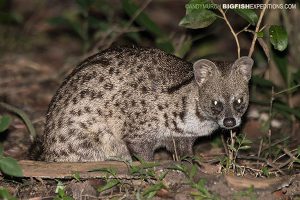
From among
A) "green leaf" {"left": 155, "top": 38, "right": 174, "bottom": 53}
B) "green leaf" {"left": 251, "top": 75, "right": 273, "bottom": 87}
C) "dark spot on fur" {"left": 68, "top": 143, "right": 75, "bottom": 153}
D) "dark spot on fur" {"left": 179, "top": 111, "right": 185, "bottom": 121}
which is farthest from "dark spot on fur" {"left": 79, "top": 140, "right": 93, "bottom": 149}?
"green leaf" {"left": 251, "top": 75, "right": 273, "bottom": 87}

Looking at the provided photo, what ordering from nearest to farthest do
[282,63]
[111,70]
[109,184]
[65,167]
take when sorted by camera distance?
[109,184]
[65,167]
[111,70]
[282,63]

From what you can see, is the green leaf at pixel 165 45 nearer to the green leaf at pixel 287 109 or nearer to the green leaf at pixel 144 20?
the green leaf at pixel 144 20

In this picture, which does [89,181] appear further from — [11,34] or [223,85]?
[11,34]

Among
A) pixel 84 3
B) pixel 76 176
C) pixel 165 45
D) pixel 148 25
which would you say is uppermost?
pixel 84 3

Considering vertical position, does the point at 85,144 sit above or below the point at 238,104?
below

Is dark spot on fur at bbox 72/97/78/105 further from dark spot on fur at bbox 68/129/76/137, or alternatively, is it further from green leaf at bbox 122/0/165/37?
green leaf at bbox 122/0/165/37

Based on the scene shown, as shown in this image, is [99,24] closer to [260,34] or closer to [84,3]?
[84,3]

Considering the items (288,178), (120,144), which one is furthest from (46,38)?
(288,178)

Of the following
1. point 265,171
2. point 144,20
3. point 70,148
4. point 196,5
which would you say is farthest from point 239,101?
point 144,20
